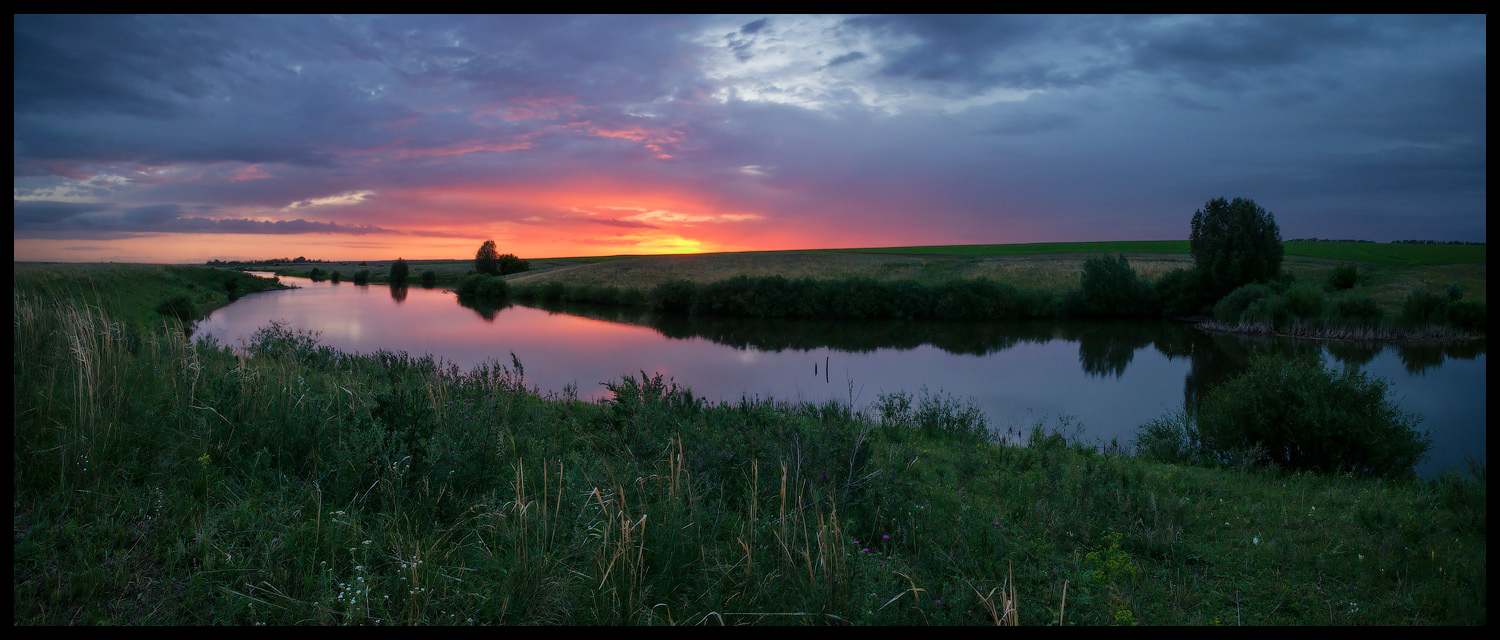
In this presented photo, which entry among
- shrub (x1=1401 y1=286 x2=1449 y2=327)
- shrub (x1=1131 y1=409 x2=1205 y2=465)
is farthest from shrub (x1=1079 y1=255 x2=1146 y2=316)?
shrub (x1=1131 y1=409 x2=1205 y2=465)

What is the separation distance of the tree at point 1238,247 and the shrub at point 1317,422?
32536 mm

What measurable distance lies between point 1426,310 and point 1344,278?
13.7 meters

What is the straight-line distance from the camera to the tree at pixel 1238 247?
119ft

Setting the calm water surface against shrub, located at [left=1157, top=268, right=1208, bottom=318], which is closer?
the calm water surface

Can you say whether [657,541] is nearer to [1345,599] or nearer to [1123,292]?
[1345,599]

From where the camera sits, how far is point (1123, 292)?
3819 cm

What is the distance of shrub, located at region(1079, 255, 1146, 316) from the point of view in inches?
1499

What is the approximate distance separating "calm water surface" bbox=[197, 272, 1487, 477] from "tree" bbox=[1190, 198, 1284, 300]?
491 centimetres

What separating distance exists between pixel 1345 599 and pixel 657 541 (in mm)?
4014

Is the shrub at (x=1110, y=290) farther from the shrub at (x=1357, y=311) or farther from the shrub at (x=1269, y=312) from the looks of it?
the shrub at (x=1357, y=311)

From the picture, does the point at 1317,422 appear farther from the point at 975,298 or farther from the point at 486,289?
the point at 486,289

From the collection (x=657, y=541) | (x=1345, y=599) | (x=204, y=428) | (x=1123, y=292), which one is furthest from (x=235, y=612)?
(x=1123, y=292)

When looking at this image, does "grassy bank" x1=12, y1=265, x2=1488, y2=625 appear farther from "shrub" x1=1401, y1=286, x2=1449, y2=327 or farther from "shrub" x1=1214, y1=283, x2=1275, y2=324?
"shrub" x1=1214, y1=283, x2=1275, y2=324

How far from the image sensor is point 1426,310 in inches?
1029
